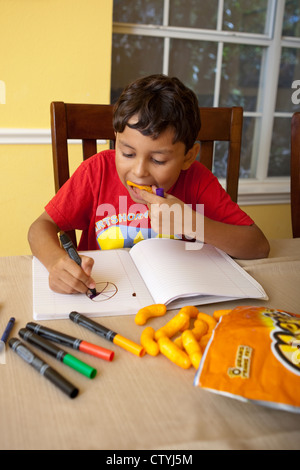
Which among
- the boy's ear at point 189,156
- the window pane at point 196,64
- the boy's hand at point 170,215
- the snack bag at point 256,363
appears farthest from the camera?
the window pane at point 196,64

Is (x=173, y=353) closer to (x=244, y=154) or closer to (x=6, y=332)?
(x=6, y=332)

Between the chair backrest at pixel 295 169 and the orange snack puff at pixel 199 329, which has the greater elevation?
the chair backrest at pixel 295 169

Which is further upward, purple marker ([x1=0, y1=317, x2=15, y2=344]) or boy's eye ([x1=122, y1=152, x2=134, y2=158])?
boy's eye ([x1=122, y1=152, x2=134, y2=158])

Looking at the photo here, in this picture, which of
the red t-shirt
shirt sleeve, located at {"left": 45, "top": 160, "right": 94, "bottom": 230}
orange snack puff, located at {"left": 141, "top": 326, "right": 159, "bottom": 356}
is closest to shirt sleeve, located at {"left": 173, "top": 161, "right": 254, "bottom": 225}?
the red t-shirt

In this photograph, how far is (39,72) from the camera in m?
1.62

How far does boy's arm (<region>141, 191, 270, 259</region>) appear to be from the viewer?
0.81 m

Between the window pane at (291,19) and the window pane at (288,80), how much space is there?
3.2 inches

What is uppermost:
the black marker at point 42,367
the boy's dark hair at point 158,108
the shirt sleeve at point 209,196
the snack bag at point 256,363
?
the boy's dark hair at point 158,108

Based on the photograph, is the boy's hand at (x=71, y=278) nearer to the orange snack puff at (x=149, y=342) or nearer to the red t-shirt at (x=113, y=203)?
the orange snack puff at (x=149, y=342)

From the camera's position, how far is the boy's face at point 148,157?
32.2 inches

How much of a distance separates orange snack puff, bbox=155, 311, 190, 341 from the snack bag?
74 mm

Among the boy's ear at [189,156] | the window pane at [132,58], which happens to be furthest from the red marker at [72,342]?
the window pane at [132,58]

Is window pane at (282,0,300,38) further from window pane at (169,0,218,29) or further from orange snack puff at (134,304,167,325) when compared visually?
orange snack puff at (134,304,167,325)

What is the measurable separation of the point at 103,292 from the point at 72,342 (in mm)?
161
